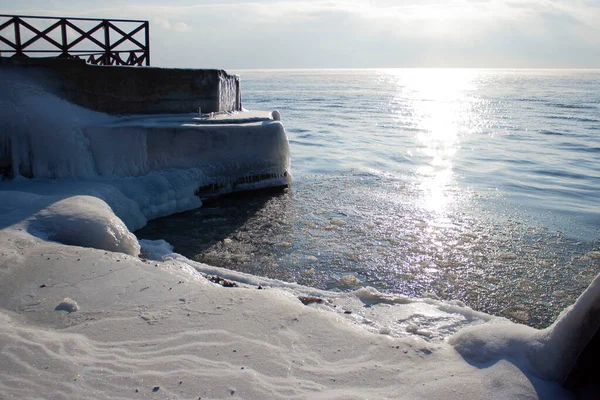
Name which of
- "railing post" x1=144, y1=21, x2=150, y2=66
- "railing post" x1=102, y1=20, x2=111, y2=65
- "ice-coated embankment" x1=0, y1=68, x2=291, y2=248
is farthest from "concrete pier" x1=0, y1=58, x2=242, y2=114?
"railing post" x1=102, y1=20, x2=111, y2=65

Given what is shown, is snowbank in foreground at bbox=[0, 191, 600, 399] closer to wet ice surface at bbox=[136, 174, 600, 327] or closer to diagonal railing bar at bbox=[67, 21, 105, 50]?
wet ice surface at bbox=[136, 174, 600, 327]

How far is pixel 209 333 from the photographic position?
4.03 m

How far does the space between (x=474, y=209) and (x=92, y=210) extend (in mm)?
6970

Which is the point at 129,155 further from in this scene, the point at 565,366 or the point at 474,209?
the point at 565,366

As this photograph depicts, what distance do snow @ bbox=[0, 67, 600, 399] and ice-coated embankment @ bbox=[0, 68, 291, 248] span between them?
127 cm

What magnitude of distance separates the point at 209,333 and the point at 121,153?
19.7 ft

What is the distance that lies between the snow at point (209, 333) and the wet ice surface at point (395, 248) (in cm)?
54

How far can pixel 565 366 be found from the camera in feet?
11.3

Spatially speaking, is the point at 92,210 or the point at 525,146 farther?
the point at 525,146

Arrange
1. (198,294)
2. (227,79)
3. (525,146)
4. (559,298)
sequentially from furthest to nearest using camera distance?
(525,146), (227,79), (559,298), (198,294)

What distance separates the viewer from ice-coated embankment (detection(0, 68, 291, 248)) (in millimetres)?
8398

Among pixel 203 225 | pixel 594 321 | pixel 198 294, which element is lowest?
pixel 203 225

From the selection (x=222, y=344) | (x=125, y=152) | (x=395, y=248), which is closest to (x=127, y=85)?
(x=125, y=152)

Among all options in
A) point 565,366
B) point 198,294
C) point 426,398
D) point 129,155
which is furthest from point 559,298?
point 129,155
